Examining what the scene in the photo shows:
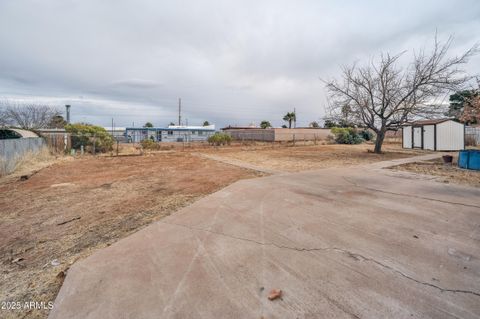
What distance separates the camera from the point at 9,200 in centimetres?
604

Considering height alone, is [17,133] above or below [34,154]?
above

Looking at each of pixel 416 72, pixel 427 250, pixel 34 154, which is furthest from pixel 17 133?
pixel 416 72

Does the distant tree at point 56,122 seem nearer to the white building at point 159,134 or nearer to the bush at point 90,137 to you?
the white building at point 159,134

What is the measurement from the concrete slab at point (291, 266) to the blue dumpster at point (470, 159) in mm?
6973

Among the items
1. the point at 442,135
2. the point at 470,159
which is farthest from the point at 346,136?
the point at 470,159

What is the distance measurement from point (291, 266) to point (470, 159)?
11500 millimetres

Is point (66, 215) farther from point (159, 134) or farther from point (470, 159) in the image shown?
point (159, 134)

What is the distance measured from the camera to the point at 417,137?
70.1 feet

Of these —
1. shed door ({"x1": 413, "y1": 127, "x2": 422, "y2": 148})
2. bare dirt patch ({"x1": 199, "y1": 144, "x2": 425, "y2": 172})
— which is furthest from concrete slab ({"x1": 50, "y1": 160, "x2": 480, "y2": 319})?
shed door ({"x1": 413, "y1": 127, "x2": 422, "y2": 148})

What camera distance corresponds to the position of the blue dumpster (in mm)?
9680

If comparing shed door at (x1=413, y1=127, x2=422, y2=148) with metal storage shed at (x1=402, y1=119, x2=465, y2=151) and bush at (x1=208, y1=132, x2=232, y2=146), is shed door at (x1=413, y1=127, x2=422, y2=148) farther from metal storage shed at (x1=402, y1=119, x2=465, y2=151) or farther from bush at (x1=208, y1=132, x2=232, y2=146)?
bush at (x1=208, y1=132, x2=232, y2=146)

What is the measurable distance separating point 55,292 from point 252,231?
243 cm

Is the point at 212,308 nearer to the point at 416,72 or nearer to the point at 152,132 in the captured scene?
the point at 416,72

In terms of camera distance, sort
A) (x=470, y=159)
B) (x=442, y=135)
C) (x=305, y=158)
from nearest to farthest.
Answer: (x=470, y=159)
(x=305, y=158)
(x=442, y=135)
